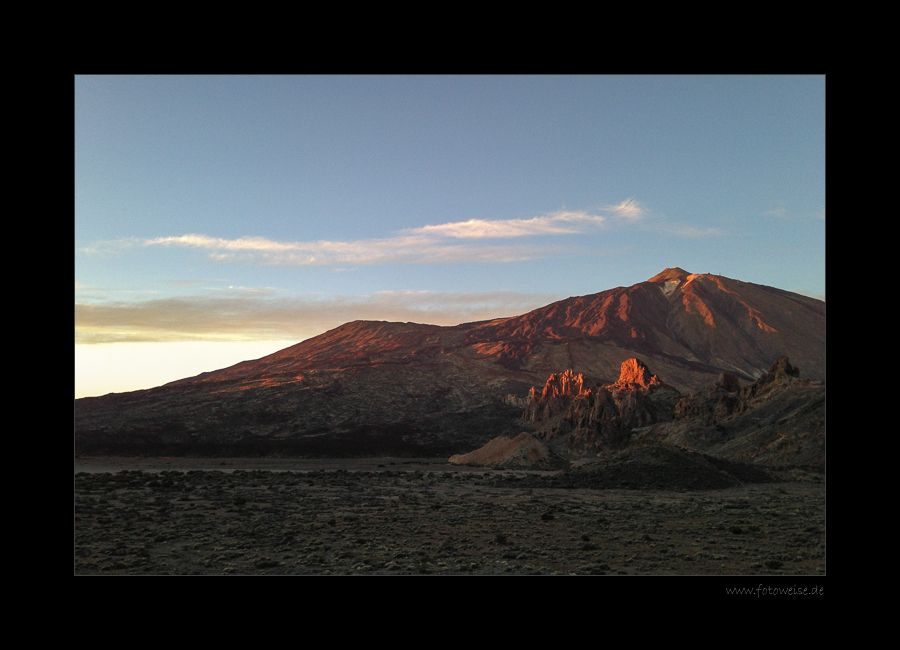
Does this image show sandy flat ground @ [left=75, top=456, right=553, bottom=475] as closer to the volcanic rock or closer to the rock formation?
the rock formation

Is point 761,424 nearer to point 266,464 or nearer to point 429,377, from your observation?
Result: point 266,464

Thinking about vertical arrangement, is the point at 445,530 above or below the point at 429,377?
below

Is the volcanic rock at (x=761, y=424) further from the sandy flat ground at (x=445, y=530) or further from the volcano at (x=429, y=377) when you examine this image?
the volcano at (x=429, y=377)

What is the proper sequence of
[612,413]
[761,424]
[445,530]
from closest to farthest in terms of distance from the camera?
[445,530], [761,424], [612,413]

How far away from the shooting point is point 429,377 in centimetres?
11544

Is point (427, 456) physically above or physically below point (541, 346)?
below

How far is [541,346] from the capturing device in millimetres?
141500

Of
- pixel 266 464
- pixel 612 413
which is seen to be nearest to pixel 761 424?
pixel 612 413

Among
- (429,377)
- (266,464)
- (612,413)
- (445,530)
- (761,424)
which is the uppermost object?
(429,377)

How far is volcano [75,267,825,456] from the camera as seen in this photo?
7700 centimetres
